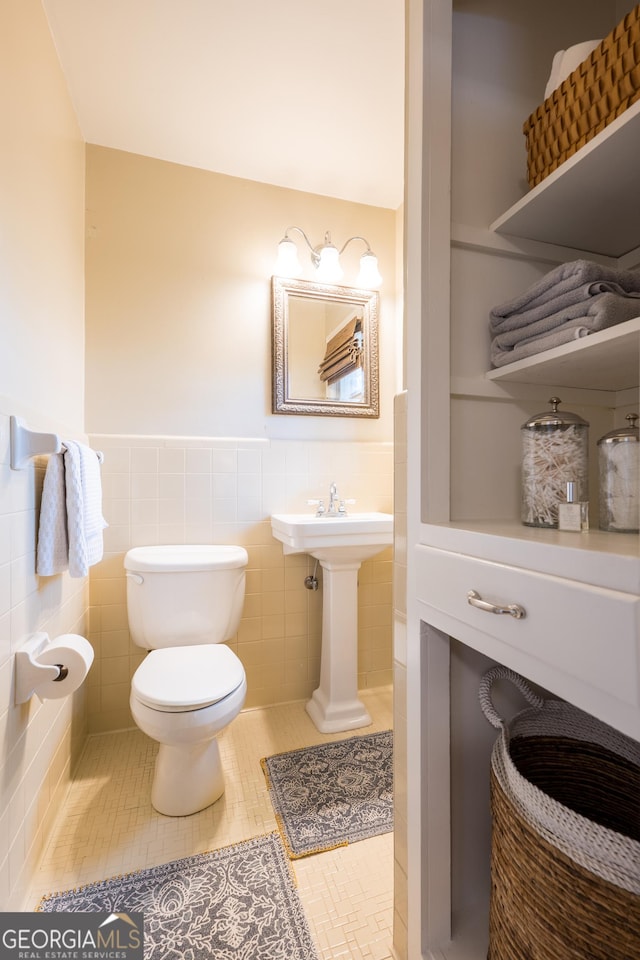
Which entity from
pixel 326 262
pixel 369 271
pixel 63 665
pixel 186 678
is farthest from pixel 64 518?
pixel 369 271

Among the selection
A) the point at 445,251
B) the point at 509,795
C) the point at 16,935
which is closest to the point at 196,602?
the point at 16,935

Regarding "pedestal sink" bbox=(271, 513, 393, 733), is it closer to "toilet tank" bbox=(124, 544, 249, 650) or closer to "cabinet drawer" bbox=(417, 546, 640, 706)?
"toilet tank" bbox=(124, 544, 249, 650)

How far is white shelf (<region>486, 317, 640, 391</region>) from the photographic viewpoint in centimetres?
58

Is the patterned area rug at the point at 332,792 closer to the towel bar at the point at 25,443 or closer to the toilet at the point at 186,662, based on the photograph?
the toilet at the point at 186,662

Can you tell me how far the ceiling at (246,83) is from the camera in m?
1.27

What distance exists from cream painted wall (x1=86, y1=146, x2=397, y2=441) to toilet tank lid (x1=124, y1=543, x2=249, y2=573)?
1.66 feet

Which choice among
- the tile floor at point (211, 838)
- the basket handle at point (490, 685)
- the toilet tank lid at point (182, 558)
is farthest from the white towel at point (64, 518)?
the basket handle at point (490, 685)

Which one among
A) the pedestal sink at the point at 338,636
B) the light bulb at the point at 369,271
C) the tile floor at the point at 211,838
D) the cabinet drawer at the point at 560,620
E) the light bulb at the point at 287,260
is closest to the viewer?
the cabinet drawer at the point at 560,620

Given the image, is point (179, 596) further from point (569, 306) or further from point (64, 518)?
point (569, 306)

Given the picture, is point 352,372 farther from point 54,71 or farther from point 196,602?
point 54,71

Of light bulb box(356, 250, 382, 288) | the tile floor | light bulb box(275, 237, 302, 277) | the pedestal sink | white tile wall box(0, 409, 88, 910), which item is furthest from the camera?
light bulb box(356, 250, 382, 288)

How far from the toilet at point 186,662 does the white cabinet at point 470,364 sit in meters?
0.69

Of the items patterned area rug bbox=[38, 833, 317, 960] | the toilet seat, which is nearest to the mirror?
the toilet seat

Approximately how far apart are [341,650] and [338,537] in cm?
55
